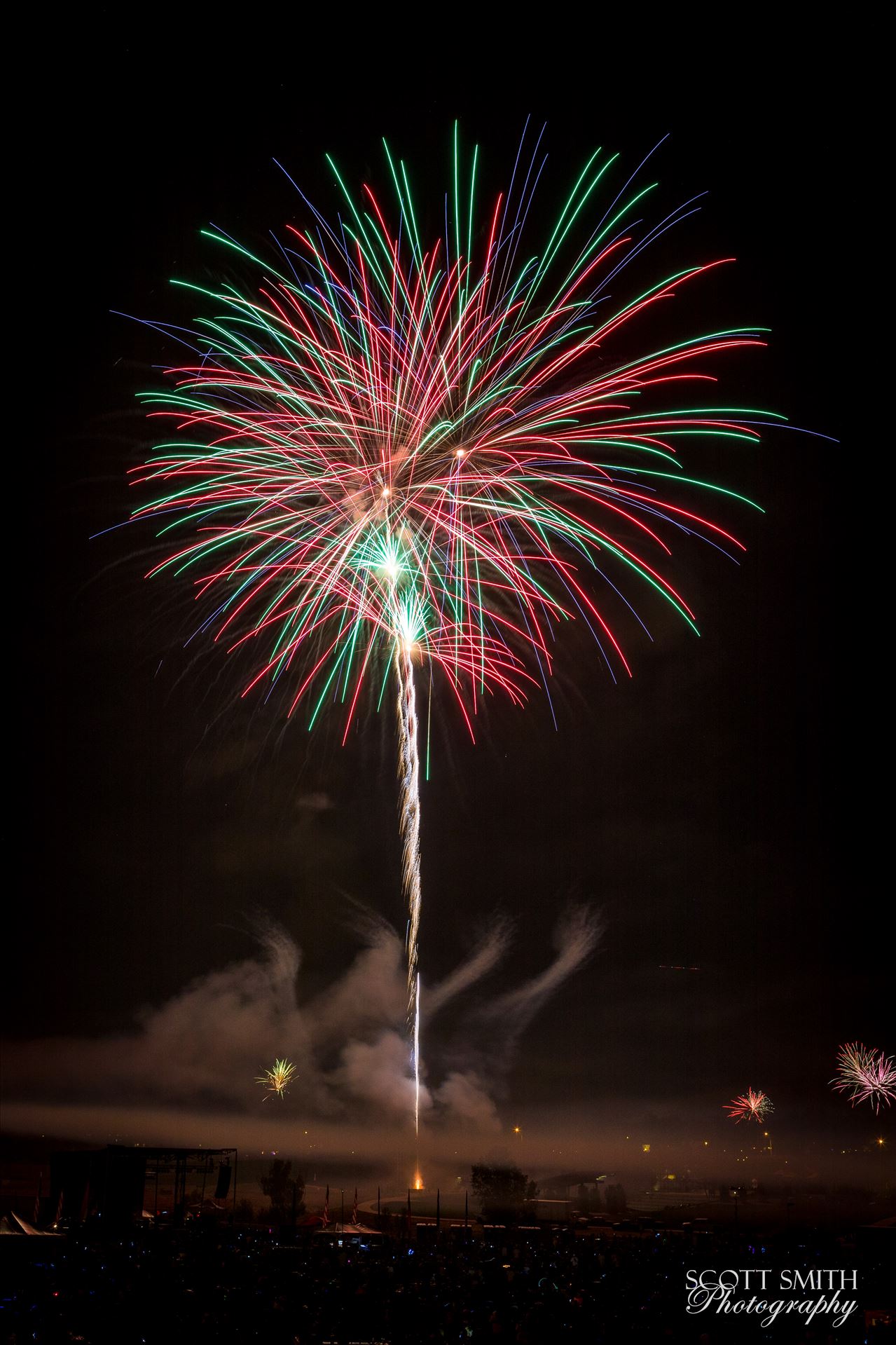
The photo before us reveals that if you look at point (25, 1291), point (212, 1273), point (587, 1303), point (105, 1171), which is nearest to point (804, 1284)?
point (587, 1303)

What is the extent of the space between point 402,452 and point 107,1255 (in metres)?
16.7

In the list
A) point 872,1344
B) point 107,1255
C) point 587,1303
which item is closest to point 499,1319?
point 587,1303

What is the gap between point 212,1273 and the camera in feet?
57.9

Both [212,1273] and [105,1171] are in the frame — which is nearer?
[212,1273]

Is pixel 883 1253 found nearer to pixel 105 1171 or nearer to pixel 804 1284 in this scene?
pixel 804 1284

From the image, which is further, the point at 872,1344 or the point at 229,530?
the point at 229,530

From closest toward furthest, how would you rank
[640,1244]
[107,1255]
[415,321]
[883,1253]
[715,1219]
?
1. [415,321]
2. [107,1255]
3. [883,1253]
4. [640,1244]
5. [715,1219]

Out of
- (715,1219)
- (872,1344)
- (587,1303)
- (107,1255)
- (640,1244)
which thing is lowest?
(872,1344)

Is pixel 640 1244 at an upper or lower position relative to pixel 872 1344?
upper

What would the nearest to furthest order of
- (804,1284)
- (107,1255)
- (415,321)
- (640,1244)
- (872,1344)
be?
(872,1344), (804,1284), (415,321), (107,1255), (640,1244)

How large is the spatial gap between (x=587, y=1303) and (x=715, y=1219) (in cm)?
5550

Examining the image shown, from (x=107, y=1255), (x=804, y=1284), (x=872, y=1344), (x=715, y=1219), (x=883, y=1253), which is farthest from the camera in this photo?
(x=715, y=1219)

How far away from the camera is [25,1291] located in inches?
640

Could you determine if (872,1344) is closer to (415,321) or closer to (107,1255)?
(107,1255)
